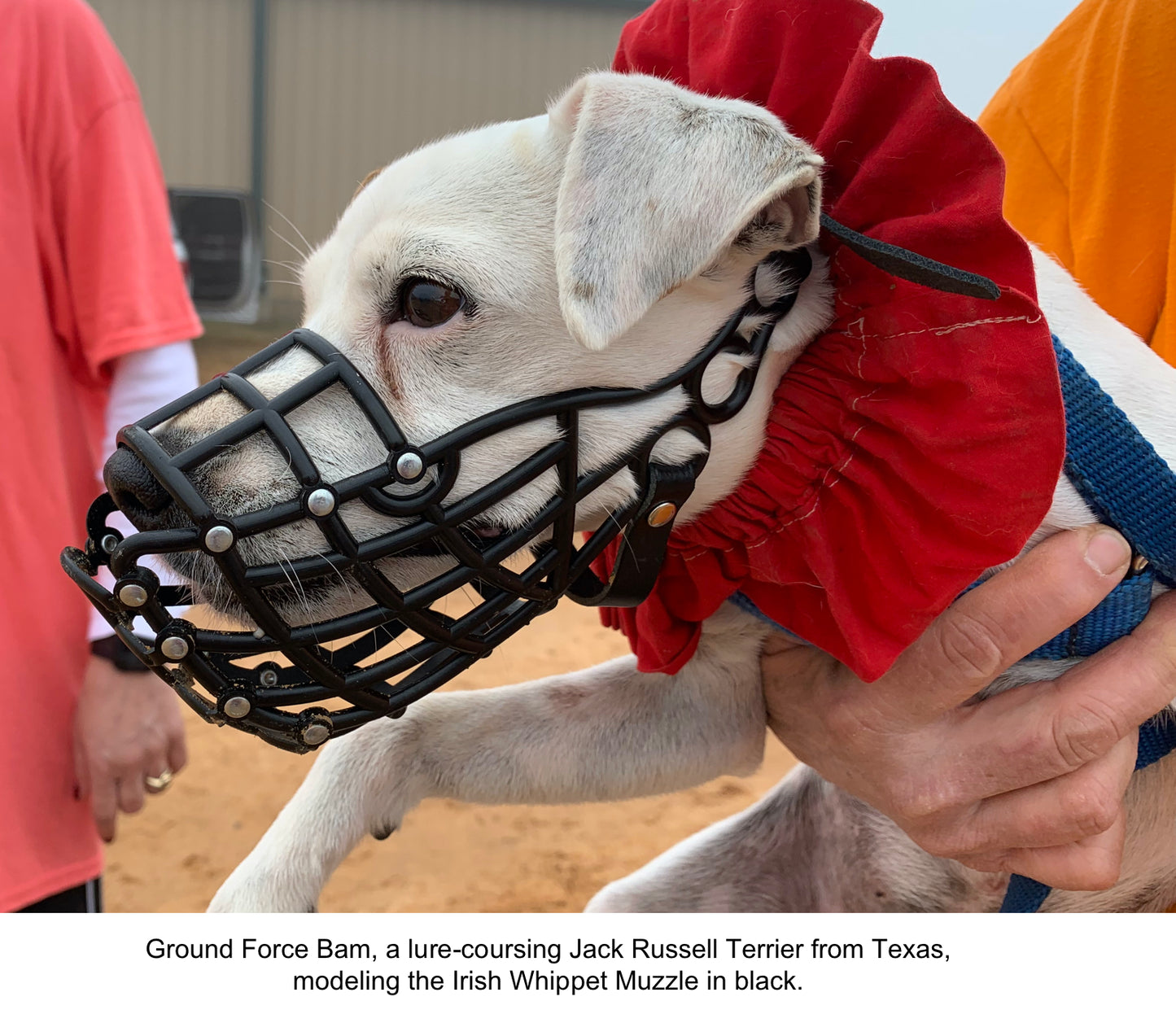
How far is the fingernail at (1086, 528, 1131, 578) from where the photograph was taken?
113 cm

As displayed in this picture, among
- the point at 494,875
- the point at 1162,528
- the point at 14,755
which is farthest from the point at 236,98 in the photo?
the point at 1162,528

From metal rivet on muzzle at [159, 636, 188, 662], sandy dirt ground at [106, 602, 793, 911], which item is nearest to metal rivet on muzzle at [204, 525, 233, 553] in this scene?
metal rivet on muzzle at [159, 636, 188, 662]

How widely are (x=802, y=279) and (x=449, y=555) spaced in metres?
0.48

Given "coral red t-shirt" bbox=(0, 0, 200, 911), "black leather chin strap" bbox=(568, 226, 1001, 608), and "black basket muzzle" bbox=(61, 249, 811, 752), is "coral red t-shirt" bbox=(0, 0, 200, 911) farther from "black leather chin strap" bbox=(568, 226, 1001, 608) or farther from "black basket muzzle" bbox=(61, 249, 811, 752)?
"black leather chin strap" bbox=(568, 226, 1001, 608)

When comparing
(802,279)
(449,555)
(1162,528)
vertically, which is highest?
(802,279)

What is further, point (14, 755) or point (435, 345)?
point (14, 755)

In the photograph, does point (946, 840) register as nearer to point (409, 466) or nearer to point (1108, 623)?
point (1108, 623)

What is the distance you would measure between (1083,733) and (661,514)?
0.54 metres

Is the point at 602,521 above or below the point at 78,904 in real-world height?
above

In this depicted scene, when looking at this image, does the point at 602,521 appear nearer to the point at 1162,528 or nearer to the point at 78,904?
the point at 1162,528

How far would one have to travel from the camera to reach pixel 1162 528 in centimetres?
113

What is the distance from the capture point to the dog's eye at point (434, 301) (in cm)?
104

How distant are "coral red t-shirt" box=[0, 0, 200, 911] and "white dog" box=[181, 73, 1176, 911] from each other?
1.52 feet
